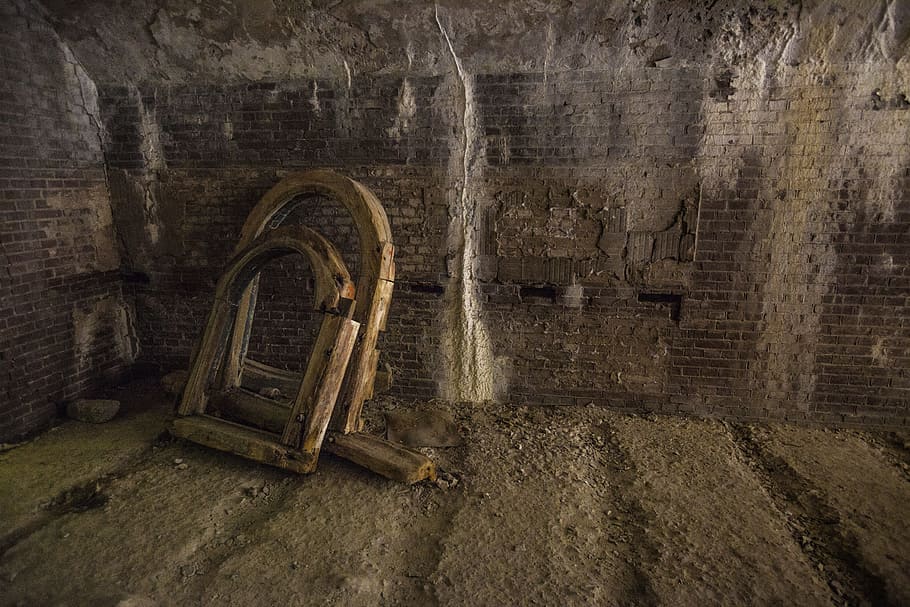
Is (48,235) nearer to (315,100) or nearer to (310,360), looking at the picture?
(315,100)

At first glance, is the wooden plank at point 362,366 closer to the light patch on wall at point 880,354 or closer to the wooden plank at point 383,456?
the wooden plank at point 383,456

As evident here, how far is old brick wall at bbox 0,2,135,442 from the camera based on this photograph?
3793 millimetres

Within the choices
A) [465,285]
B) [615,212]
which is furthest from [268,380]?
[615,212]

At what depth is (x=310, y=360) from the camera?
3.27 meters

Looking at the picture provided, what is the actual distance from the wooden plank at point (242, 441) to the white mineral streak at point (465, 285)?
163 centimetres

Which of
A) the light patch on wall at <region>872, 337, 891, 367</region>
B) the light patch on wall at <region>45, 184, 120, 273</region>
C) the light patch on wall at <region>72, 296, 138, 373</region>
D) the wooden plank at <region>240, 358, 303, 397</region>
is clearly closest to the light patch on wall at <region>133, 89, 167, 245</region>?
the light patch on wall at <region>45, 184, 120, 273</region>

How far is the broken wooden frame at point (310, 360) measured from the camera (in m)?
3.23

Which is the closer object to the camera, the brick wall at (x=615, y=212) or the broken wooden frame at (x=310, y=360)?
the broken wooden frame at (x=310, y=360)

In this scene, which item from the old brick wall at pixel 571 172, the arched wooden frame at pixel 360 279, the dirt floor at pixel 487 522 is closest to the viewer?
the dirt floor at pixel 487 522

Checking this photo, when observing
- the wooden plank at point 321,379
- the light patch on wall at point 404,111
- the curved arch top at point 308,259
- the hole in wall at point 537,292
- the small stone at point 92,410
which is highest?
the light patch on wall at point 404,111

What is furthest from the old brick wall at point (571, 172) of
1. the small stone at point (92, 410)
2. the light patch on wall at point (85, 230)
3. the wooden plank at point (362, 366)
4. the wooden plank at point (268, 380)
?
the small stone at point (92, 410)

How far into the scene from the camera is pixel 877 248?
3754 mm

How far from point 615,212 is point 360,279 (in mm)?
2141

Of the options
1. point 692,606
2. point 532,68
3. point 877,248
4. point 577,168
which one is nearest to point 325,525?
point 692,606
